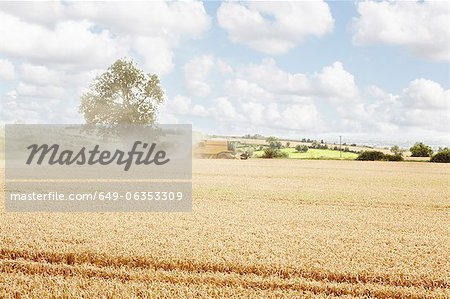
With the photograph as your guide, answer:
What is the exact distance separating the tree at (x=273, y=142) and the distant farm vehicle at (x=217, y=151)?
24.7 feet

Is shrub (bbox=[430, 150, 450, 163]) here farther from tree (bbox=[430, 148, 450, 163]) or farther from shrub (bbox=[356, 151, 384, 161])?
shrub (bbox=[356, 151, 384, 161])

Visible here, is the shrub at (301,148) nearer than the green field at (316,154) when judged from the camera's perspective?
No

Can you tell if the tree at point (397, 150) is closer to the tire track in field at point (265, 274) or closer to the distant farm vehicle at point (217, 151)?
Answer: the distant farm vehicle at point (217, 151)

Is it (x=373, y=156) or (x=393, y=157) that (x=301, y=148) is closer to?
(x=373, y=156)

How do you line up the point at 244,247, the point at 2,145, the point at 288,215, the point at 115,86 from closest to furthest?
the point at 244,247 < the point at 288,215 < the point at 115,86 < the point at 2,145

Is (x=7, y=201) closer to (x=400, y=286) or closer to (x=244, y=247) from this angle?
(x=244, y=247)

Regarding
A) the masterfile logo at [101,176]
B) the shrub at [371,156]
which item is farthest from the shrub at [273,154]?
the masterfile logo at [101,176]

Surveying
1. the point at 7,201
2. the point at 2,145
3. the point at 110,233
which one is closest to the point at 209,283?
the point at 110,233

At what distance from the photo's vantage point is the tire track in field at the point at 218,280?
7.84 m

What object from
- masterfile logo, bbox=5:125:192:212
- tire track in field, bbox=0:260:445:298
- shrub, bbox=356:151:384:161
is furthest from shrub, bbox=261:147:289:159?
tire track in field, bbox=0:260:445:298

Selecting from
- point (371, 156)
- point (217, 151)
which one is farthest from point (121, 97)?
point (371, 156)

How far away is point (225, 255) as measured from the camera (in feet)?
31.3

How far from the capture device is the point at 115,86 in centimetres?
5072

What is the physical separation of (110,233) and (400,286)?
7.18m
